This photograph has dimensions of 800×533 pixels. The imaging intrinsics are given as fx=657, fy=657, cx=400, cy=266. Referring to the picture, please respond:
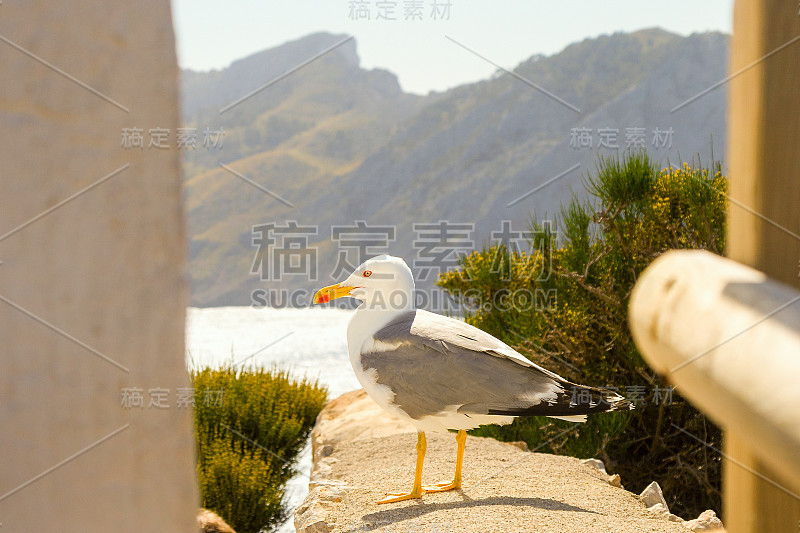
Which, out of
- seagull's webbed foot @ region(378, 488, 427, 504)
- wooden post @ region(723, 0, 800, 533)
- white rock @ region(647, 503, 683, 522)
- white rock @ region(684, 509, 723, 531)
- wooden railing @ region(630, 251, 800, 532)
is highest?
wooden post @ region(723, 0, 800, 533)

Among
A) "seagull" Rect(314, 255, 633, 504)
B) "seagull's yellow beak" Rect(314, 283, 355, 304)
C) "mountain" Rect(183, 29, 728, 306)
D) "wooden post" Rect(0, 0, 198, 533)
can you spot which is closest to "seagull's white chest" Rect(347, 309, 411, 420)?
"seagull" Rect(314, 255, 633, 504)

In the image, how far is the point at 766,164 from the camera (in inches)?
37.9

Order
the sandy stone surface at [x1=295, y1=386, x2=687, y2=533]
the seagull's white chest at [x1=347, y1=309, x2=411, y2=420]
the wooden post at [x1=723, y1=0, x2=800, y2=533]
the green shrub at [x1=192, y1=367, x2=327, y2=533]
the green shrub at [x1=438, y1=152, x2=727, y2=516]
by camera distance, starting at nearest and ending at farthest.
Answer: the wooden post at [x1=723, y1=0, x2=800, y2=533] → the sandy stone surface at [x1=295, y1=386, x2=687, y2=533] → the seagull's white chest at [x1=347, y1=309, x2=411, y2=420] → the green shrub at [x1=438, y1=152, x2=727, y2=516] → the green shrub at [x1=192, y1=367, x2=327, y2=533]

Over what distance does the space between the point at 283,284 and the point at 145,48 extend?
28.8 m

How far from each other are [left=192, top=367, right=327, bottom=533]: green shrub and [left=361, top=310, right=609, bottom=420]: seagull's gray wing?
3205 millimetres

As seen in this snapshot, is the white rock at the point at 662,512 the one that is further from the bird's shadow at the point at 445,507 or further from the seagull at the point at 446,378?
the seagull at the point at 446,378

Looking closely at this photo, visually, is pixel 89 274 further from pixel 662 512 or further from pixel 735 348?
pixel 662 512

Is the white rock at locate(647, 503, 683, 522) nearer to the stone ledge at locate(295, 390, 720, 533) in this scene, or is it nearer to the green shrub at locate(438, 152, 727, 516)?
the stone ledge at locate(295, 390, 720, 533)

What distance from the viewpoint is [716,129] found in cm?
3008

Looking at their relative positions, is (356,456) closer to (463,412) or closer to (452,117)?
(463,412)

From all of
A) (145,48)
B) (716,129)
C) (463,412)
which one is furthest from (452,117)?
(145,48)

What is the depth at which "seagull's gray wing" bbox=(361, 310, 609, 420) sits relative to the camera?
10.8 ft

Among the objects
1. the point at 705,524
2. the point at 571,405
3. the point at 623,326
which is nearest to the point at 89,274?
the point at 571,405

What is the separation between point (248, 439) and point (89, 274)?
6.76m
